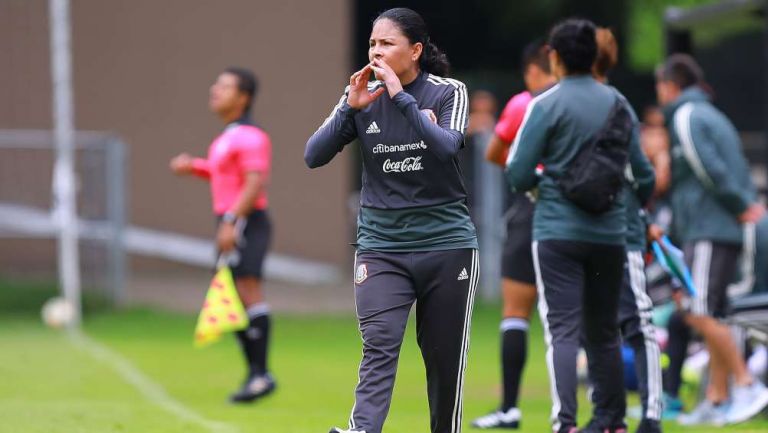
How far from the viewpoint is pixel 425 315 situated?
21.9 feet

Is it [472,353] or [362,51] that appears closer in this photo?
[472,353]

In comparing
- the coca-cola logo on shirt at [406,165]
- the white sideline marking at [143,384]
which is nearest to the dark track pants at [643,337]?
the coca-cola logo on shirt at [406,165]

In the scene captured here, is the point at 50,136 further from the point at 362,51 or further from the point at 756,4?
the point at 756,4

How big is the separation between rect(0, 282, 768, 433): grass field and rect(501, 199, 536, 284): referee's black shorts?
2.89 ft

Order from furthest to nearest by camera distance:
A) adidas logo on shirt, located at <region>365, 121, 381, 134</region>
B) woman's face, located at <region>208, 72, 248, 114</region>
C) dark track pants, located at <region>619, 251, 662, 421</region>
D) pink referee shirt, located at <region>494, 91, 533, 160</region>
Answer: woman's face, located at <region>208, 72, 248, 114</region>, pink referee shirt, located at <region>494, 91, 533, 160</region>, dark track pants, located at <region>619, 251, 662, 421</region>, adidas logo on shirt, located at <region>365, 121, 381, 134</region>

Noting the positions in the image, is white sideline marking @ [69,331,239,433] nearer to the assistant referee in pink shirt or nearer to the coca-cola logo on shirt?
the assistant referee in pink shirt

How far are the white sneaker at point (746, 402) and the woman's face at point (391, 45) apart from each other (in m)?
3.78

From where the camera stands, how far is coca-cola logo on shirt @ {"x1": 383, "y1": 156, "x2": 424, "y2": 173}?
654 centimetres

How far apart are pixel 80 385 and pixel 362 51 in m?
11.3

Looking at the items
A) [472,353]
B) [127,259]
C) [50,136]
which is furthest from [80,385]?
[127,259]

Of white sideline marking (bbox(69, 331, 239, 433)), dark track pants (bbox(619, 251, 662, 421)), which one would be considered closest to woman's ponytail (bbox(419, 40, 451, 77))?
dark track pants (bbox(619, 251, 662, 421))

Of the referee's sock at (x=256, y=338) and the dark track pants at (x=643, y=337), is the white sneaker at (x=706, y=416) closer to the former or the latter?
the dark track pants at (x=643, y=337)

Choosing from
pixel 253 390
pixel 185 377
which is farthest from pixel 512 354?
pixel 185 377

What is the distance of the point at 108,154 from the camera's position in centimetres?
1719
